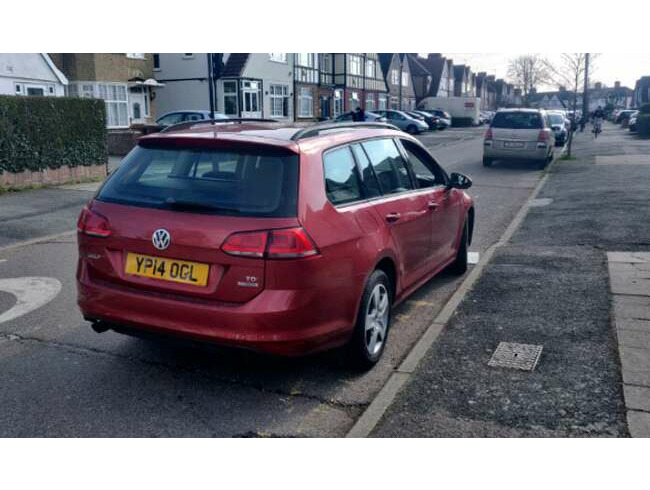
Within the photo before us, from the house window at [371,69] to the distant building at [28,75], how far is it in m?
37.8

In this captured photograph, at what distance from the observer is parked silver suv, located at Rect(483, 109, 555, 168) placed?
65.5ft

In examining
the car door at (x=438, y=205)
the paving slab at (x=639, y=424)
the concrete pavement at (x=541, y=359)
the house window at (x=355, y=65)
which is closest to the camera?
the paving slab at (x=639, y=424)

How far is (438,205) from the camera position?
6.12 m

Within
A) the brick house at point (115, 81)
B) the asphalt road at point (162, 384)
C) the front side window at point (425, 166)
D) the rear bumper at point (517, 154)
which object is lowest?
the asphalt road at point (162, 384)

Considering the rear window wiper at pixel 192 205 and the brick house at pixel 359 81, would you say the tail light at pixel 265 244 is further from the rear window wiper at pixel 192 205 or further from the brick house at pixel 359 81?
the brick house at pixel 359 81

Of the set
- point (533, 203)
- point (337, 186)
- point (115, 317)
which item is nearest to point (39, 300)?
point (115, 317)

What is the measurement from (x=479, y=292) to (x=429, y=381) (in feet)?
7.48

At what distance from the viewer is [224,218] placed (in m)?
3.99

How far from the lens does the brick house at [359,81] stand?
2213 inches

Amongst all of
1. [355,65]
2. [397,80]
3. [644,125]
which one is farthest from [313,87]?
[397,80]

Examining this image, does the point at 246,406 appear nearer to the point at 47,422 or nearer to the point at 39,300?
Answer: the point at 47,422

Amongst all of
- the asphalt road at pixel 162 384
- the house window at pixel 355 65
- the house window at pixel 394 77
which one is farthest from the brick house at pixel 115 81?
the house window at pixel 394 77

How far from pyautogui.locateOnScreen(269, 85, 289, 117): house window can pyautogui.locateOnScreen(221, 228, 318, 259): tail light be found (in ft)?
132

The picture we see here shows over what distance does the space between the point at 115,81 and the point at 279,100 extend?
13164 millimetres
